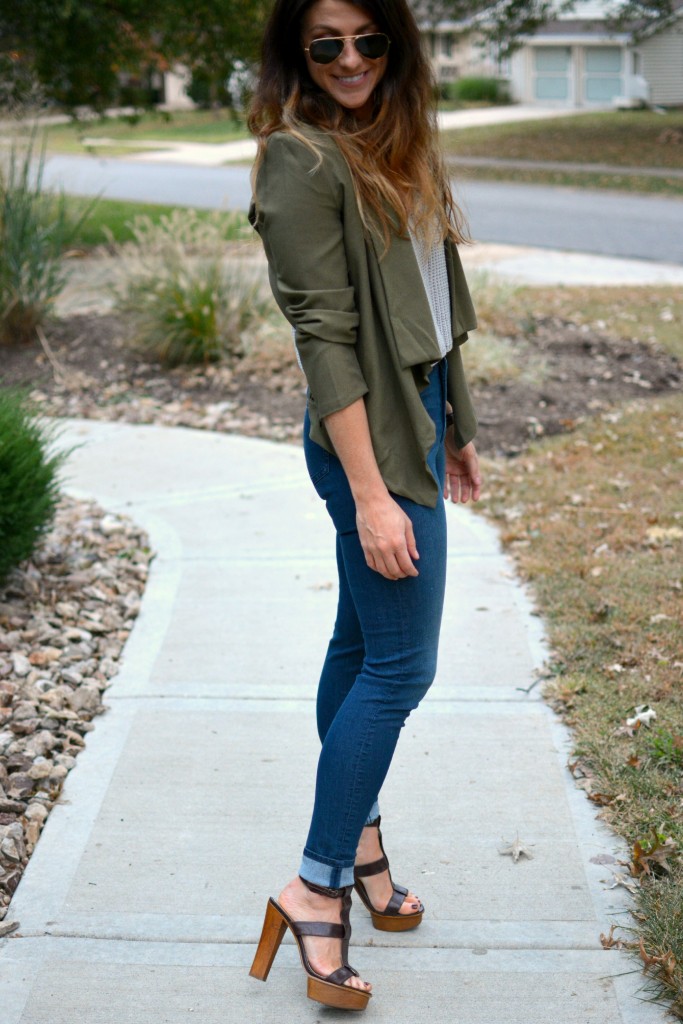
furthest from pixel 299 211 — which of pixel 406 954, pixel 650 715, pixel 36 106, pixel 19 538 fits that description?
pixel 36 106

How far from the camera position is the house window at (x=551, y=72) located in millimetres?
39719

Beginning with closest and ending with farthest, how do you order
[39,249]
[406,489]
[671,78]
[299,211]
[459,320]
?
1. [299,211]
2. [406,489]
3. [459,320]
4. [39,249]
5. [671,78]

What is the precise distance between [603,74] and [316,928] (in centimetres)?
3992

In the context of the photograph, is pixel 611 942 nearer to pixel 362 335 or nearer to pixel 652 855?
pixel 652 855

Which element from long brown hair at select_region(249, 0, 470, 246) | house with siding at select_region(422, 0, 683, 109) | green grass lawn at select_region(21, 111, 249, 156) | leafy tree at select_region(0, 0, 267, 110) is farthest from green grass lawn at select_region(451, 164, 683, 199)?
long brown hair at select_region(249, 0, 470, 246)

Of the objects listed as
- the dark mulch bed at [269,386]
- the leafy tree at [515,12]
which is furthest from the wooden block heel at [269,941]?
the leafy tree at [515,12]

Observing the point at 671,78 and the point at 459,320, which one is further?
the point at 671,78

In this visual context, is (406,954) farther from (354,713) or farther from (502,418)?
(502,418)

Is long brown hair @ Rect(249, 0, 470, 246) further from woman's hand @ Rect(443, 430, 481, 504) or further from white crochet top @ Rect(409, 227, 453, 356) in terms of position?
woman's hand @ Rect(443, 430, 481, 504)

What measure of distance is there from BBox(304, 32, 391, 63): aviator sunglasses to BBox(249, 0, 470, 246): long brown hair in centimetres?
4

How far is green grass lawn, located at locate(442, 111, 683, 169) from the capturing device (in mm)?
23375

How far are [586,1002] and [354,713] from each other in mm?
757

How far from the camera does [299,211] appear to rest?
2.09 m

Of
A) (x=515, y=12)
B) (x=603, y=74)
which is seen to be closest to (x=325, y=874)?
(x=515, y=12)
